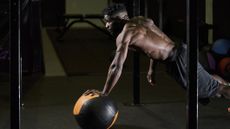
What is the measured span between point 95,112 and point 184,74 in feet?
2.85

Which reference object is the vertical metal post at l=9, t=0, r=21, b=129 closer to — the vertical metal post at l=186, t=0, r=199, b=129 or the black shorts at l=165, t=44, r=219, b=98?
the vertical metal post at l=186, t=0, r=199, b=129

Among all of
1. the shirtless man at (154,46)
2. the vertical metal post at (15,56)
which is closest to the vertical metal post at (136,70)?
the shirtless man at (154,46)

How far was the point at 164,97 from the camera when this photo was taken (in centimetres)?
598

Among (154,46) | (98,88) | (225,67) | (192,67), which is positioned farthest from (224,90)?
(225,67)

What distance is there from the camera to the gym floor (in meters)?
4.81

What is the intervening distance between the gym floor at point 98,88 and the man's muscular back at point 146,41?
747 mm

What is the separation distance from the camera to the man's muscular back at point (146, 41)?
424cm

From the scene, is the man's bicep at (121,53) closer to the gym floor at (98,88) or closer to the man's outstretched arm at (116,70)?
the man's outstretched arm at (116,70)

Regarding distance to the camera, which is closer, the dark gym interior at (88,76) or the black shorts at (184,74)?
the black shorts at (184,74)

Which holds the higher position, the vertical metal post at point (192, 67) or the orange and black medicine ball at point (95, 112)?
the vertical metal post at point (192, 67)

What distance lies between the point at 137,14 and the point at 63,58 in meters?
3.90

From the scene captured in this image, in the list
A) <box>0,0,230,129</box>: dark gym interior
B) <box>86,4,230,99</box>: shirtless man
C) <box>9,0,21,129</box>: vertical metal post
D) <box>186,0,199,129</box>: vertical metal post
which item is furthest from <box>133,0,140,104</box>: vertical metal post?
<box>9,0,21,129</box>: vertical metal post

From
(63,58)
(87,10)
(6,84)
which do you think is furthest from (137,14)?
(87,10)

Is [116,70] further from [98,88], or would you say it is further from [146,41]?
[98,88]
